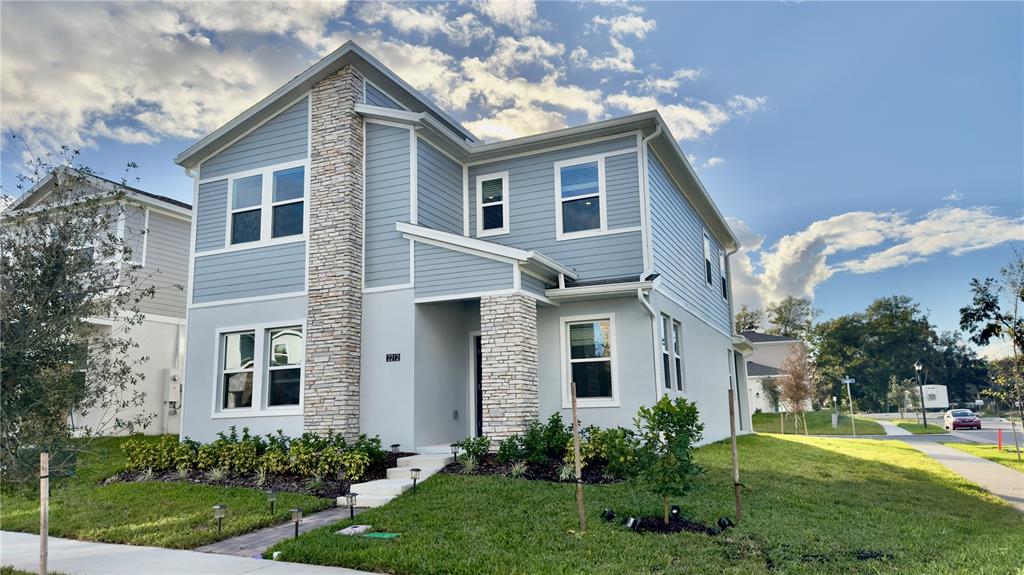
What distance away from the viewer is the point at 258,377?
12.5 meters

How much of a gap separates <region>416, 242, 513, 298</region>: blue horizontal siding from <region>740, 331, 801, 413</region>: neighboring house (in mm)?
36262

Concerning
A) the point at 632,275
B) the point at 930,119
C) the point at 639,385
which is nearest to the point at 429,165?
the point at 632,275

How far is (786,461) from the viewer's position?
12828 mm

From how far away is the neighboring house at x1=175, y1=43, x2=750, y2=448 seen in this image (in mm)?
11359

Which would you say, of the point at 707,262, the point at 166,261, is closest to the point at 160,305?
the point at 166,261

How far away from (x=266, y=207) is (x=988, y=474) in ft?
51.6

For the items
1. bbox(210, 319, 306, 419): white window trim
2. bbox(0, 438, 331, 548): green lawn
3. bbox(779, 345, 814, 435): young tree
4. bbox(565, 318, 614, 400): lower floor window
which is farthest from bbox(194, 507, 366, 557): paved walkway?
bbox(779, 345, 814, 435): young tree

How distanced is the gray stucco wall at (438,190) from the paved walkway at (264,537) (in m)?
5.68

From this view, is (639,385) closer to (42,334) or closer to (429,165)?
(429,165)

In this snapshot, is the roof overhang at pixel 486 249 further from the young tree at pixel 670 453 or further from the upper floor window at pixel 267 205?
the young tree at pixel 670 453

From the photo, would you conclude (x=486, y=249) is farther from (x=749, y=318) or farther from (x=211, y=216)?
(x=749, y=318)

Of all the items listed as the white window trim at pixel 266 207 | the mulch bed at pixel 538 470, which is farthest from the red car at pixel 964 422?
the white window trim at pixel 266 207

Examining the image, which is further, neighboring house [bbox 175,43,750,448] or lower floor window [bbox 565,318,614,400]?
lower floor window [bbox 565,318,614,400]

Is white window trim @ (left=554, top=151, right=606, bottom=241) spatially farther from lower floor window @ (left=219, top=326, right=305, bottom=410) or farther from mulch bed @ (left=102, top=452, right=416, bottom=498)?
lower floor window @ (left=219, top=326, right=305, bottom=410)
